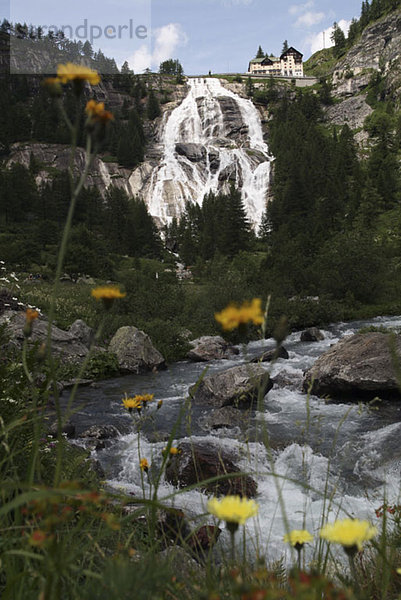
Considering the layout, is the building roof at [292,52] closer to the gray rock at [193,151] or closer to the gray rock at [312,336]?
the gray rock at [193,151]

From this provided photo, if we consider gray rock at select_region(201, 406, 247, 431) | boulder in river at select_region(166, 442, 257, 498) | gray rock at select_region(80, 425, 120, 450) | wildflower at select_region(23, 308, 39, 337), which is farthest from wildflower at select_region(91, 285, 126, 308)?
gray rock at select_region(201, 406, 247, 431)

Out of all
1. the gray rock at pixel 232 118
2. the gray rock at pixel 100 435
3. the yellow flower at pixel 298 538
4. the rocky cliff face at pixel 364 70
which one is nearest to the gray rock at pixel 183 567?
the yellow flower at pixel 298 538

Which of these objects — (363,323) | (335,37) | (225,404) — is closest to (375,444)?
(225,404)

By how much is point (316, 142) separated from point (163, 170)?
23252 millimetres

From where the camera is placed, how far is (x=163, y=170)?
214ft

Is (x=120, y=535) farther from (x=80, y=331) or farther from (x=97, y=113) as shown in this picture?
(x=80, y=331)

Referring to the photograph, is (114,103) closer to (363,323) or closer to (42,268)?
(42,268)

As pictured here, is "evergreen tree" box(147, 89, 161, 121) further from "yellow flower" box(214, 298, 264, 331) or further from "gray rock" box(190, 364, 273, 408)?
"yellow flower" box(214, 298, 264, 331)

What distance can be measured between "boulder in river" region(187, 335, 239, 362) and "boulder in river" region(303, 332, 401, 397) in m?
5.73

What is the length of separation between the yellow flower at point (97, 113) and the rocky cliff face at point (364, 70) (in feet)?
285

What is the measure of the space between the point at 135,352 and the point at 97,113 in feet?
43.1

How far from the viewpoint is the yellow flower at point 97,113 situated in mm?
867

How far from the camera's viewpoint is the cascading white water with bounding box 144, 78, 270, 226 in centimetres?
6047

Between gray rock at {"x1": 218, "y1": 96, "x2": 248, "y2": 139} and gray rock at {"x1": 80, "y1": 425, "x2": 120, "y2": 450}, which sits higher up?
gray rock at {"x1": 218, "y1": 96, "x2": 248, "y2": 139}
